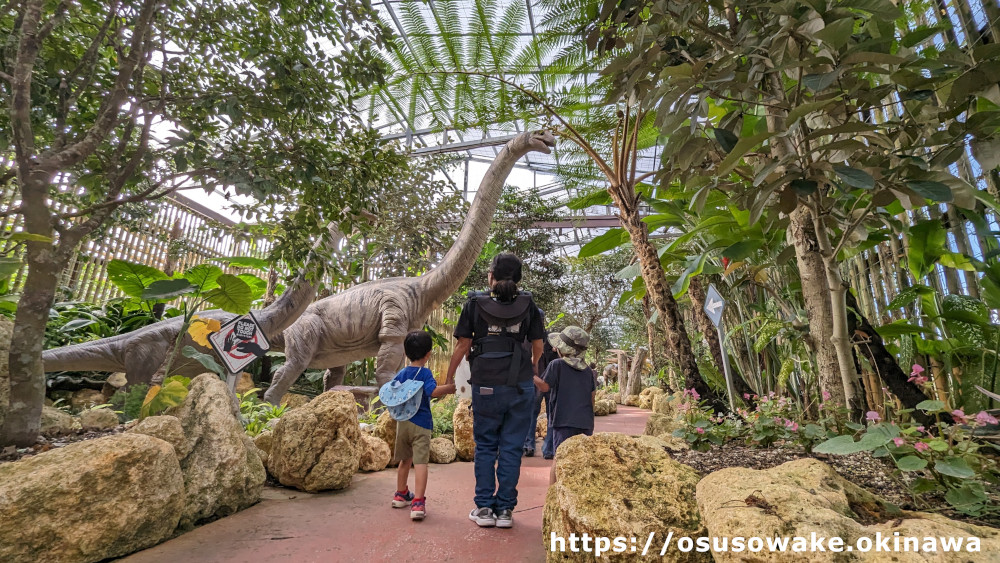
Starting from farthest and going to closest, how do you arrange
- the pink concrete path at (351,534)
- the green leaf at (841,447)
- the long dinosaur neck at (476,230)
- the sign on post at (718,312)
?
the long dinosaur neck at (476,230), the sign on post at (718,312), the pink concrete path at (351,534), the green leaf at (841,447)

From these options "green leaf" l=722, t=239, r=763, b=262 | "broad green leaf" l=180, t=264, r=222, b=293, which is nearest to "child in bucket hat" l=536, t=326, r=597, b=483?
"green leaf" l=722, t=239, r=763, b=262

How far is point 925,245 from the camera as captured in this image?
2.10 meters

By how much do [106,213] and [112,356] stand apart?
8.19ft

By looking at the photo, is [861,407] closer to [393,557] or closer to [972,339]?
[972,339]

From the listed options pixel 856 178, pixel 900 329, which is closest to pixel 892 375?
pixel 900 329

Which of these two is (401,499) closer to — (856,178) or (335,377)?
(856,178)

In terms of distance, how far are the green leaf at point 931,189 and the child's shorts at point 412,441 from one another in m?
2.29

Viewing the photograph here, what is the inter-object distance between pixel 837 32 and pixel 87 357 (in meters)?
5.34

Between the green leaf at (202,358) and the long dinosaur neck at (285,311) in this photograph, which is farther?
the long dinosaur neck at (285,311)

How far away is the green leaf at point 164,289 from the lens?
2815 millimetres

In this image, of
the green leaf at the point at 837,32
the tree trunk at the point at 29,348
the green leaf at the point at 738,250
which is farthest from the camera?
the green leaf at the point at 738,250

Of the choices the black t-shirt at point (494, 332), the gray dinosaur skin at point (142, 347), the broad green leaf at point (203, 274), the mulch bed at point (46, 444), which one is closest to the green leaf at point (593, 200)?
the black t-shirt at point (494, 332)

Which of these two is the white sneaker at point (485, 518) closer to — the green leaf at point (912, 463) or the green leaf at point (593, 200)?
the green leaf at point (912, 463)

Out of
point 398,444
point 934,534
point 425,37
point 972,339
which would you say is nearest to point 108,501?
point 398,444
